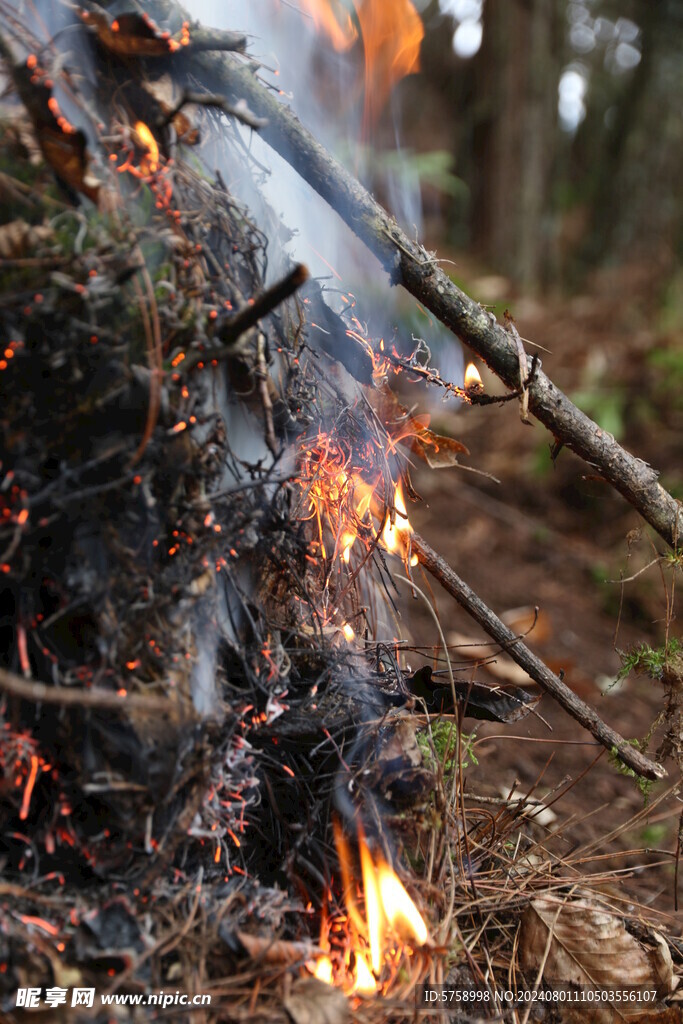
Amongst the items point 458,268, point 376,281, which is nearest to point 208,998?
point 376,281

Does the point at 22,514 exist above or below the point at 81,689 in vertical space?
above

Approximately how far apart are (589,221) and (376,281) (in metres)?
8.43

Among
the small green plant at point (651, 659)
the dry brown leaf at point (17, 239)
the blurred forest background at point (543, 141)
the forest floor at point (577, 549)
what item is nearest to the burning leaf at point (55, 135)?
the dry brown leaf at point (17, 239)

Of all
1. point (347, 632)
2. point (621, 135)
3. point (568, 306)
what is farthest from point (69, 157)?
point (621, 135)

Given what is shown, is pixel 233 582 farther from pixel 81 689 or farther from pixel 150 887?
pixel 150 887

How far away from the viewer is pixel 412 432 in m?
2.09

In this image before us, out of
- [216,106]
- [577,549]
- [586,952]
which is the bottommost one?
[586,952]

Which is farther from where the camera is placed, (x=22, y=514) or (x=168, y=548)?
(x=168, y=548)

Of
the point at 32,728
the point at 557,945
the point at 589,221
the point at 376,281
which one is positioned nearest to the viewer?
the point at 32,728

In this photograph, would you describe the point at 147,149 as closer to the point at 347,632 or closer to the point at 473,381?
the point at 473,381

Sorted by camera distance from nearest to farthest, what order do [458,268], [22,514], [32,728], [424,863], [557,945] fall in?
[22,514] → [32,728] → [424,863] → [557,945] → [458,268]

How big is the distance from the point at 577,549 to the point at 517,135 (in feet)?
19.5

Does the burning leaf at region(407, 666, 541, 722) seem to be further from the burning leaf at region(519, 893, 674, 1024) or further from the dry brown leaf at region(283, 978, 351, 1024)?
the dry brown leaf at region(283, 978, 351, 1024)

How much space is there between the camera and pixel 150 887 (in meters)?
1.43
